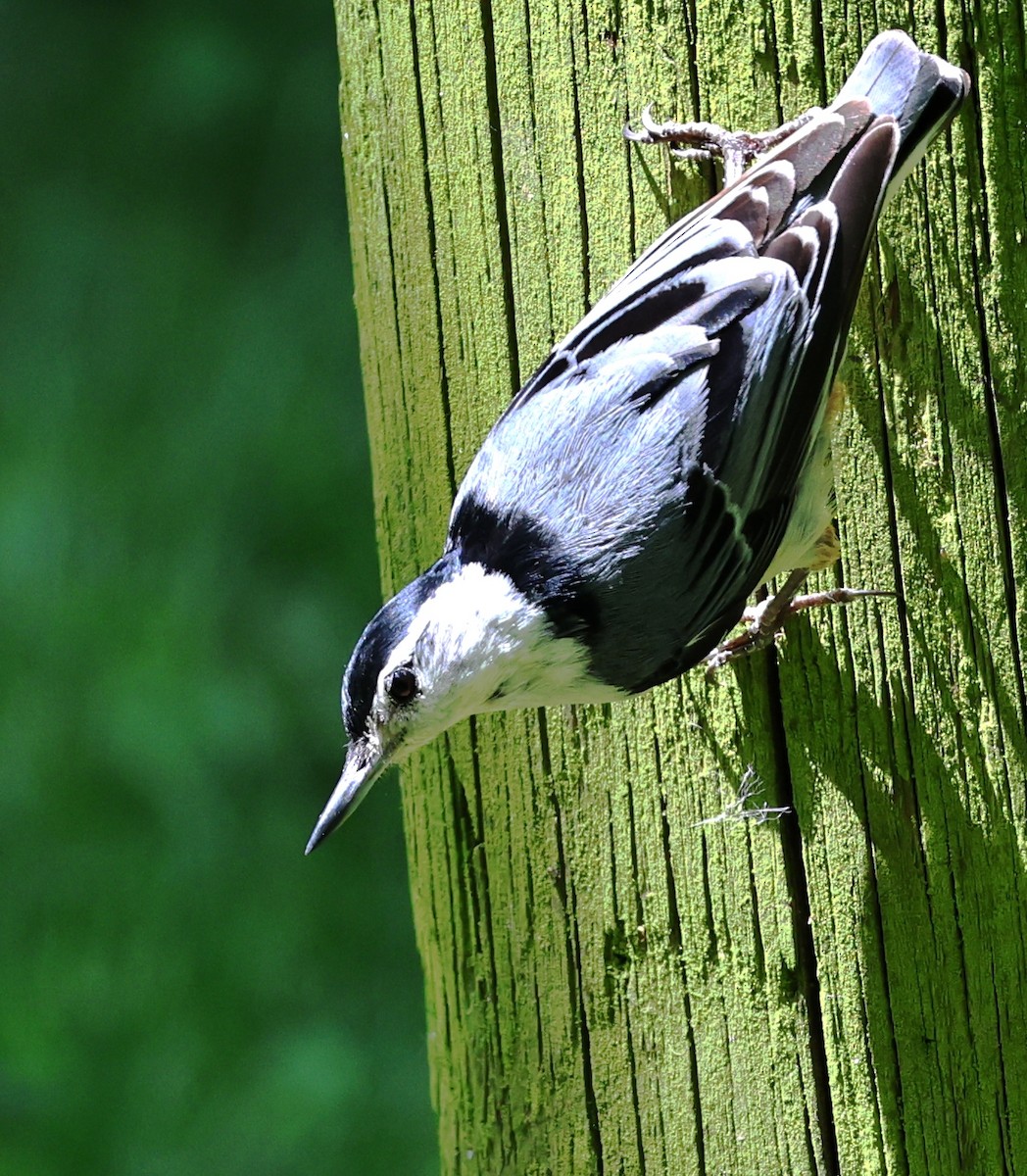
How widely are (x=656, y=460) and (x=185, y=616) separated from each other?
185cm

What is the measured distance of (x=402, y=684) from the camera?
1823 mm

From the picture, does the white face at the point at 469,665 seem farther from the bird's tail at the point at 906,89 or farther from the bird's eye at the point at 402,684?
the bird's tail at the point at 906,89

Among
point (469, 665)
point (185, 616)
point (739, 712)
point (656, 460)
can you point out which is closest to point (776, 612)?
point (739, 712)

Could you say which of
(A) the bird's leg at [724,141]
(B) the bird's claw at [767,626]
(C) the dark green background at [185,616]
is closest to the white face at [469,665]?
(B) the bird's claw at [767,626]

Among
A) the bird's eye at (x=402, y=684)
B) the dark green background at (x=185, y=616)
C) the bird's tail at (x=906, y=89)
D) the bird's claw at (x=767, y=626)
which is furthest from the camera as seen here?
the dark green background at (x=185, y=616)

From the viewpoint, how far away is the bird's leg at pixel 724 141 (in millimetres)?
1877

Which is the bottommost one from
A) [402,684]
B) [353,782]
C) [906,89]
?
[353,782]

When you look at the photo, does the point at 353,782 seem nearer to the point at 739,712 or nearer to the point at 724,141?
the point at 739,712

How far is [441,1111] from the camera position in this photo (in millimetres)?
2268

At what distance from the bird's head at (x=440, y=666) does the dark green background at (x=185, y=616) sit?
4.74ft

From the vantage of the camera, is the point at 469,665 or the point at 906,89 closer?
the point at 906,89

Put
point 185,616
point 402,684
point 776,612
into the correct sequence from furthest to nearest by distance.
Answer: point 185,616
point 776,612
point 402,684

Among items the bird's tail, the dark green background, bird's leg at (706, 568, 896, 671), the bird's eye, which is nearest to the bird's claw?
bird's leg at (706, 568, 896, 671)

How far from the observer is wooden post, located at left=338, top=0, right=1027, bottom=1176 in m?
1.86
